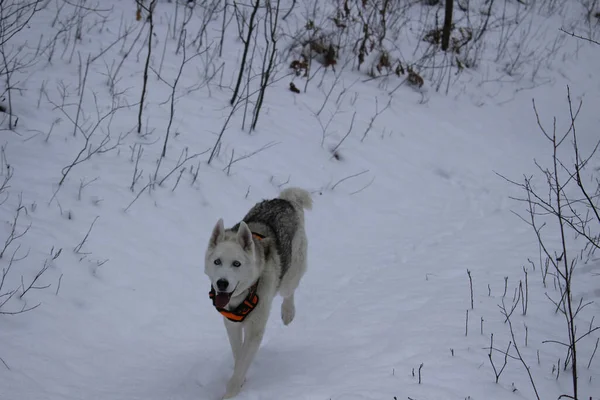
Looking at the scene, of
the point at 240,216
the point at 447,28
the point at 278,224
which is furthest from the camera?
the point at 447,28

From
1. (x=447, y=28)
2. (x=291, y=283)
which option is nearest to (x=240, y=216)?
(x=291, y=283)

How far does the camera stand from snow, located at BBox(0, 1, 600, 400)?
3.77m

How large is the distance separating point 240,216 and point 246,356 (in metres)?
2.68

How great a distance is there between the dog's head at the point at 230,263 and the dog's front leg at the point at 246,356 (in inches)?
11.5

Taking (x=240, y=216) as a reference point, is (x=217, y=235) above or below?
below

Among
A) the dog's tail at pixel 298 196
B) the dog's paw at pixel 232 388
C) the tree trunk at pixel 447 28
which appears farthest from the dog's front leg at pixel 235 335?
the tree trunk at pixel 447 28

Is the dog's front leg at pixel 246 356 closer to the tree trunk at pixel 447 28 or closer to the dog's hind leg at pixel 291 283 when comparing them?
the dog's hind leg at pixel 291 283

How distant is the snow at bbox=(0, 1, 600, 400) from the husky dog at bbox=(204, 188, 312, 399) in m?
0.31

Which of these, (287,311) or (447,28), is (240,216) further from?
(447,28)

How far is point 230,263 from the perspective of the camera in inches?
148

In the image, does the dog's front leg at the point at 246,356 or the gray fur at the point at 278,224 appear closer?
the dog's front leg at the point at 246,356

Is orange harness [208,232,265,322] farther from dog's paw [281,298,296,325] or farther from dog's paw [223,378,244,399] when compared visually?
dog's paw [281,298,296,325]

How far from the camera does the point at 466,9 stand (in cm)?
1406

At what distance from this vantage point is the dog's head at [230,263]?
146 inches
